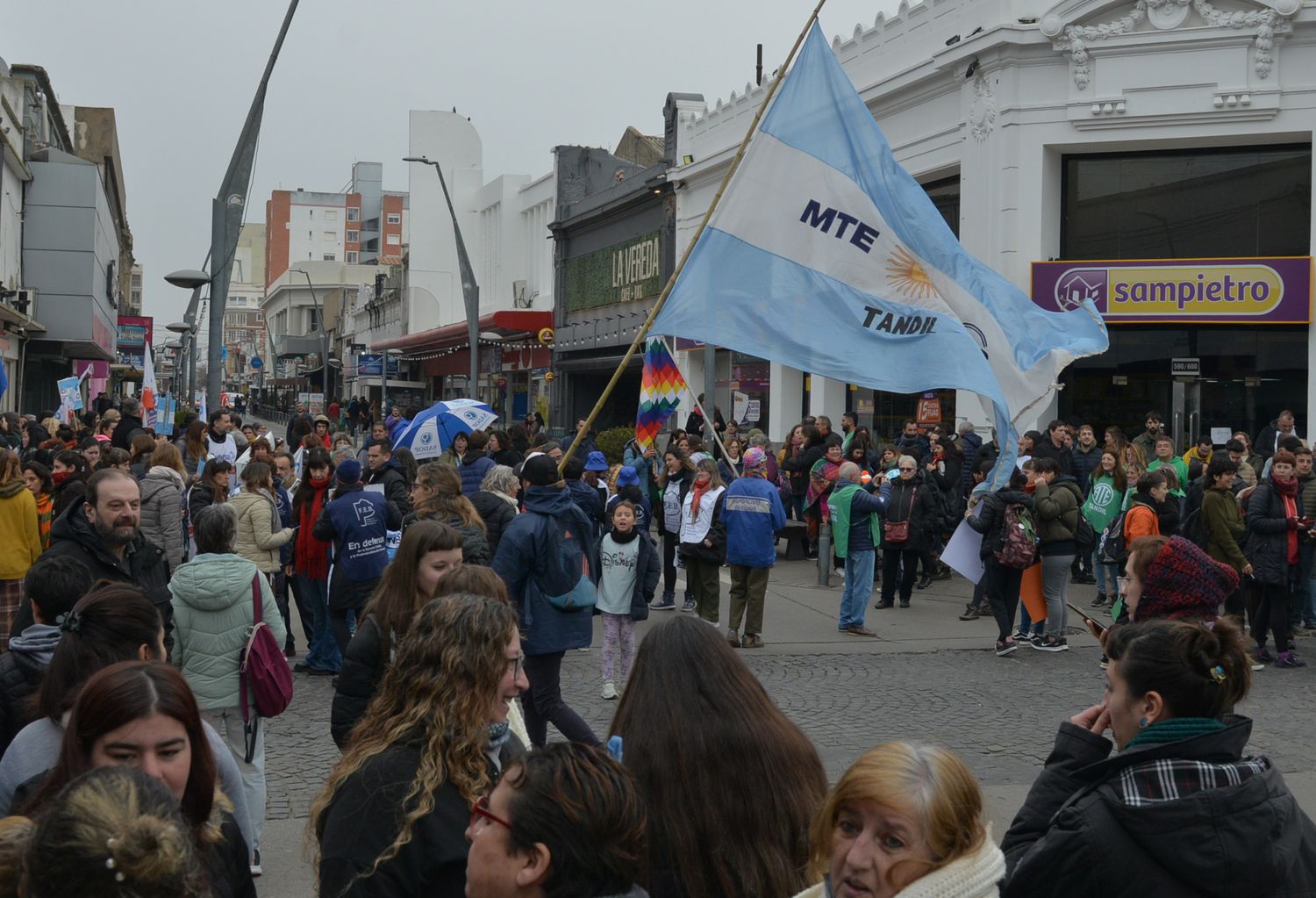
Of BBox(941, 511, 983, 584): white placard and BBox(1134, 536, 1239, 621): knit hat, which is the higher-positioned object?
BBox(1134, 536, 1239, 621): knit hat

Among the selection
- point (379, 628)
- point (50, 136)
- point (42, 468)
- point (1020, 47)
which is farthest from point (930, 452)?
point (50, 136)

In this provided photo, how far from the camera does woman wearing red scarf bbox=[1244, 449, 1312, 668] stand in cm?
1080

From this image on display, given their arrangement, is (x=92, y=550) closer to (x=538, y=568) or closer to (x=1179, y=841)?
(x=538, y=568)

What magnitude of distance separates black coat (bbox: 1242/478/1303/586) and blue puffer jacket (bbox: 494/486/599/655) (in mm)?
6425

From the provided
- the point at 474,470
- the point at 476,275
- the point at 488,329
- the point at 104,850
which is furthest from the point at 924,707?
the point at 476,275

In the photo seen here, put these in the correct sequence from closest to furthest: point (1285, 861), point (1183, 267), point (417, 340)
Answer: point (1285, 861) → point (1183, 267) → point (417, 340)

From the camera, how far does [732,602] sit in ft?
38.2

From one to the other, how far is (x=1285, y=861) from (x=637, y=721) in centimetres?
151

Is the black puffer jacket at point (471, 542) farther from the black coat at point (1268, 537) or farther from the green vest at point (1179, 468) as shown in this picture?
the green vest at point (1179, 468)

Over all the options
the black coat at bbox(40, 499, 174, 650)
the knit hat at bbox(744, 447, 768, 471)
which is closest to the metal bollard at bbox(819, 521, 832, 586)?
the knit hat at bbox(744, 447, 768, 471)

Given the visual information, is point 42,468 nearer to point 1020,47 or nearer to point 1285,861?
point 1285,861

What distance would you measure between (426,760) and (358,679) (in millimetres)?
1565

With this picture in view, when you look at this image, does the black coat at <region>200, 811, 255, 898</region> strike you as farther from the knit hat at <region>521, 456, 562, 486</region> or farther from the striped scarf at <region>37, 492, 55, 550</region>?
the striped scarf at <region>37, 492, 55, 550</region>

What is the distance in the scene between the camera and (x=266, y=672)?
5.57m
